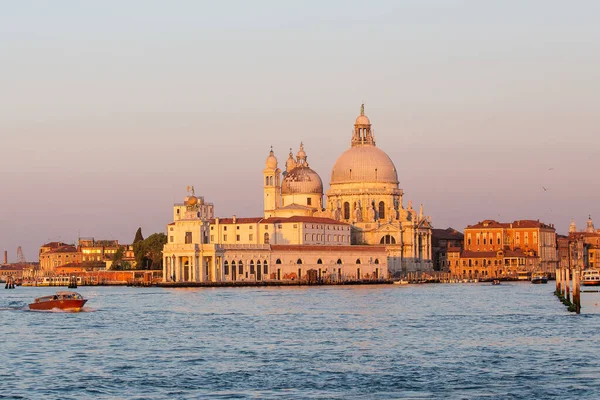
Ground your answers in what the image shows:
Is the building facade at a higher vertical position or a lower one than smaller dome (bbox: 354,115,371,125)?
lower

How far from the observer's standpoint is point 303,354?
1225 inches

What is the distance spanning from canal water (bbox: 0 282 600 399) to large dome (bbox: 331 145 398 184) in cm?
6424

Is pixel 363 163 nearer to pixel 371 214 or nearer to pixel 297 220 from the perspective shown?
pixel 371 214

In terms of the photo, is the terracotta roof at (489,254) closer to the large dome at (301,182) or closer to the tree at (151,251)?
the large dome at (301,182)

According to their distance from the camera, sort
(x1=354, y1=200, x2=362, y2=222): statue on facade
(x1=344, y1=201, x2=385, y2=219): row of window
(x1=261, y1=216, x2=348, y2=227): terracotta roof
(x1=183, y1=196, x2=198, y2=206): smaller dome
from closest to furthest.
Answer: (x1=183, y1=196, x2=198, y2=206): smaller dome
(x1=261, y1=216, x2=348, y2=227): terracotta roof
(x1=354, y1=200, x2=362, y2=222): statue on facade
(x1=344, y1=201, x2=385, y2=219): row of window

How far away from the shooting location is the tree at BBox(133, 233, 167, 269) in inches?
4392

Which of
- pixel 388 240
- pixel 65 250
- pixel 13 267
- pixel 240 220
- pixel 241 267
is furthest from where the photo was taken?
pixel 13 267

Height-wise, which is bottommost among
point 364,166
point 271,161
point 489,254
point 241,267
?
point 241,267

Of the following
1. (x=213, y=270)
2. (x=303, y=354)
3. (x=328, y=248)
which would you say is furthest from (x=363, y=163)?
(x=303, y=354)

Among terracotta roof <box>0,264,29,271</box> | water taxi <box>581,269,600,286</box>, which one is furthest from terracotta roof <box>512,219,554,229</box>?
terracotta roof <box>0,264,29,271</box>

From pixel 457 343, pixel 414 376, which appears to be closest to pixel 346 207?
pixel 457 343

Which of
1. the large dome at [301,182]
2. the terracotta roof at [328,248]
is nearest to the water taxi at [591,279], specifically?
the terracotta roof at [328,248]

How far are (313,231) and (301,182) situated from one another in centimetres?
1284

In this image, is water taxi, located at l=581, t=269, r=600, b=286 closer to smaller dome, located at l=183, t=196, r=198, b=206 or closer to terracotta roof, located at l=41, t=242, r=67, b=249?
smaller dome, located at l=183, t=196, r=198, b=206
